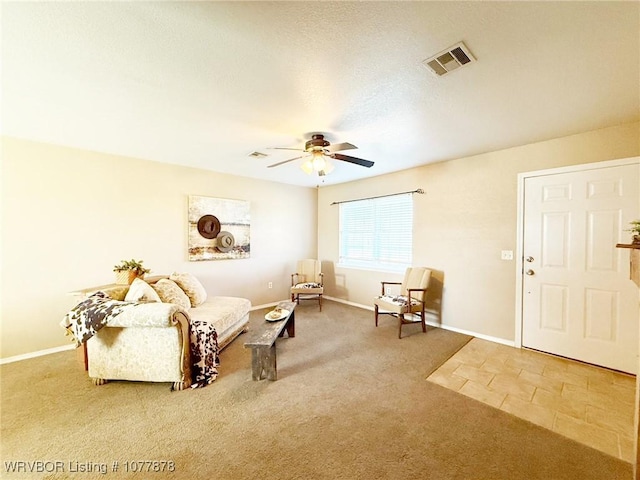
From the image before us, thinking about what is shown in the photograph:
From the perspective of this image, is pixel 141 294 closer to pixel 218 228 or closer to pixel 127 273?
pixel 127 273

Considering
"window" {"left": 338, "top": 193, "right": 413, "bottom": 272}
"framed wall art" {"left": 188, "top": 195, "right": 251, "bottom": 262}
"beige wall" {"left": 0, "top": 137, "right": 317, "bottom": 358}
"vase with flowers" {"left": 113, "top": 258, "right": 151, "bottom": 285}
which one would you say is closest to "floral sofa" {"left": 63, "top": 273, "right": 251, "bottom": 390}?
"vase with flowers" {"left": 113, "top": 258, "right": 151, "bottom": 285}

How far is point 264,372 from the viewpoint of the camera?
95.5 inches

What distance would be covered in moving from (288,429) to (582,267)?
135 inches

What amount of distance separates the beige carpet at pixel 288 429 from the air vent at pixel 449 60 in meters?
2.54

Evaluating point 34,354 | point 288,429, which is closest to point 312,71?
point 288,429

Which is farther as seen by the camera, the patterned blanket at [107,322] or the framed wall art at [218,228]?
the framed wall art at [218,228]

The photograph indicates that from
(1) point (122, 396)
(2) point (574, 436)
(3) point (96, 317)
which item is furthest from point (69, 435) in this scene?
(2) point (574, 436)

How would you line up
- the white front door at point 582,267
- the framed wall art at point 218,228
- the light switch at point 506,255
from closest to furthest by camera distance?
the white front door at point 582,267 < the light switch at point 506,255 < the framed wall art at point 218,228

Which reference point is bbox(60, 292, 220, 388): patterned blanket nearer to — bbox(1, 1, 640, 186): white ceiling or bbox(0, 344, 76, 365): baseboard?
bbox(0, 344, 76, 365): baseboard

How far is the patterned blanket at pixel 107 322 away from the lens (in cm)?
212

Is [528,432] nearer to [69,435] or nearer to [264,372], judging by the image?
[264,372]

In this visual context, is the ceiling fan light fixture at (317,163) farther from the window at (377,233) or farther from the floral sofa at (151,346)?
the window at (377,233)

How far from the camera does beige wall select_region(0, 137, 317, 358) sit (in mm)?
2869

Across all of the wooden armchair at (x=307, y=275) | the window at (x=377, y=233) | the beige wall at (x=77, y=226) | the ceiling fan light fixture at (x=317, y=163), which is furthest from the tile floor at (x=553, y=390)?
the beige wall at (x=77, y=226)
